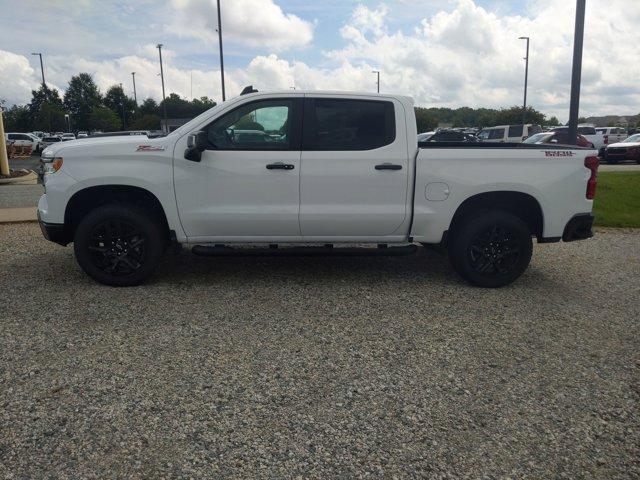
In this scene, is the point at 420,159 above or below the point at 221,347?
above

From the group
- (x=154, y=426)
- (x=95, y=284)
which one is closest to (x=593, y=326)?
(x=154, y=426)

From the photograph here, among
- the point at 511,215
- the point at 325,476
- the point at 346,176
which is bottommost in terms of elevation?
the point at 325,476

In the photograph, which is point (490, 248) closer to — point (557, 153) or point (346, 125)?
point (557, 153)

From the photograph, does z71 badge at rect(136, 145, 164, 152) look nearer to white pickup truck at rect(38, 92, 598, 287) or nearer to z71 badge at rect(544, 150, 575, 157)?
white pickup truck at rect(38, 92, 598, 287)

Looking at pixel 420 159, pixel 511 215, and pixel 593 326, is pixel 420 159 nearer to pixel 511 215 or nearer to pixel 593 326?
pixel 511 215

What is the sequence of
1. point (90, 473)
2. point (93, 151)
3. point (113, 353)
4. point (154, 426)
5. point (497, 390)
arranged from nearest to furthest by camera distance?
1. point (90, 473)
2. point (154, 426)
3. point (497, 390)
4. point (113, 353)
5. point (93, 151)

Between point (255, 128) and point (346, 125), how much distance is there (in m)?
0.88

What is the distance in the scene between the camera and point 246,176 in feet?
17.2

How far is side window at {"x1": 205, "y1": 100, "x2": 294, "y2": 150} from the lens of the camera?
17.3ft

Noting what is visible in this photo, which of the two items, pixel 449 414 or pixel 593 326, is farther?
pixel 593 326

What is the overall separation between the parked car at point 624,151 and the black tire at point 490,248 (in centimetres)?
2243

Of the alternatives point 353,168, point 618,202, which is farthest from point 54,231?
point 618,202

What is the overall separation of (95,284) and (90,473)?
3.28 metres

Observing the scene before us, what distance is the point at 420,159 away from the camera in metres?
5.30
